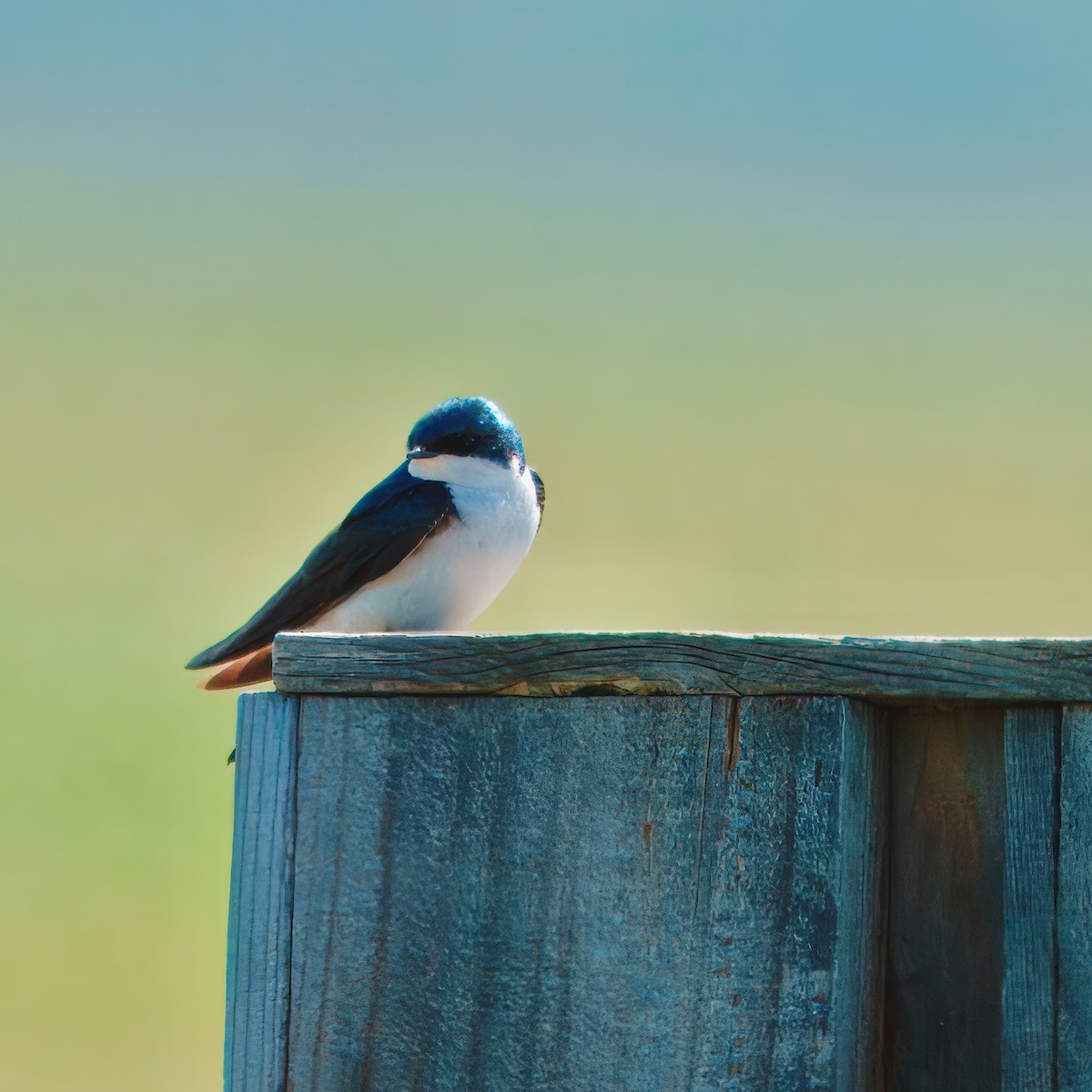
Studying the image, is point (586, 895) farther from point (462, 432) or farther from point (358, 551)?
point (462, 432)

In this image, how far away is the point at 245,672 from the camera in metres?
2.63

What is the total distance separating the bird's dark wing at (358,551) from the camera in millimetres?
2619

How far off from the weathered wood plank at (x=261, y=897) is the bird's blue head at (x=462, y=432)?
3.97 feet

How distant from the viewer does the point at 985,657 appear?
5.16 ft

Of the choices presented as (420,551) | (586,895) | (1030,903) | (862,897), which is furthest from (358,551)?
(1030,903)

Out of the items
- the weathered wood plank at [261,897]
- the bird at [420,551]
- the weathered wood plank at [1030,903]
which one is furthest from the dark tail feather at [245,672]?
the weathered wood plank at [1030,903]

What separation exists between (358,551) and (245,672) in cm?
28

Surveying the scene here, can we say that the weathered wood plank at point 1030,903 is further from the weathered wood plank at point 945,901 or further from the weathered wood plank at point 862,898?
the weathered wood plank at point 862,898

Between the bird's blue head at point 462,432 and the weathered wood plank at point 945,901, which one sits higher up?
the bird's blue head at point 462,432

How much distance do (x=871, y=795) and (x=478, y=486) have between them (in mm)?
1356

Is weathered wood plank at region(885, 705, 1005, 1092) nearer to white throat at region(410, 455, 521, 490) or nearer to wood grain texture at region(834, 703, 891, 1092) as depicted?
wood grain texture at region(834, 703, 891, 1092)

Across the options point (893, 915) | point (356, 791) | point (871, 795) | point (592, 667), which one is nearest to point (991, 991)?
point (893, 915)

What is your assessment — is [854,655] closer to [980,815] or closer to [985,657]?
[985,657]

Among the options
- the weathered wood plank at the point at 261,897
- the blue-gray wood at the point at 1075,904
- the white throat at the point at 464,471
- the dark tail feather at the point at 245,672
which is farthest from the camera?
the white throat at the point at 464,471
